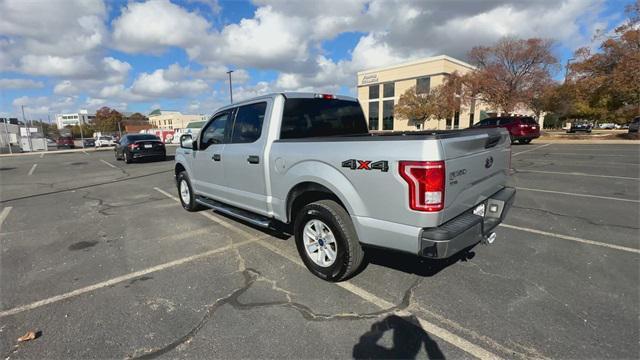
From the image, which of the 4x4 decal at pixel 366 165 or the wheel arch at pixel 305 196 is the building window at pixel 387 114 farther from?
the 4x4 decal at pixel 366 165

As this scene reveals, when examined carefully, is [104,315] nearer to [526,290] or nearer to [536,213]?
[526,290]

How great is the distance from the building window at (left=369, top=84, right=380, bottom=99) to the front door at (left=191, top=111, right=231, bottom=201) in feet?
205

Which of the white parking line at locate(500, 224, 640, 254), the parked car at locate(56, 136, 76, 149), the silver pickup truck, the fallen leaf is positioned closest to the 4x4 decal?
the silver pickup truck

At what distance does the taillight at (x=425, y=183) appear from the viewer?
8.04ft

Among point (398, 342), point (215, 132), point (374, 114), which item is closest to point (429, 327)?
point (398, 342)

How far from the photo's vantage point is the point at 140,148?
15.4 m

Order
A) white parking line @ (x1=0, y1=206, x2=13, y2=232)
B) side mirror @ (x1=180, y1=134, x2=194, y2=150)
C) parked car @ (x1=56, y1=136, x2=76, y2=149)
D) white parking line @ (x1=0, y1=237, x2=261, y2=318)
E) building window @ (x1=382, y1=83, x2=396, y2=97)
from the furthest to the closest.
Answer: building window @ (x1=382, y1=83, x2=396, y2=97)
parked car @ (x1=56, y1=136, x2=76, y2=149)
white parking line @ (x1=0, y1=206, x2=13, y2=232)
side mirror @ (x1=180, y1=134, x2=194, y2=150)
white parking line @ (x1=0, y1=237, x2=261, y2=318)

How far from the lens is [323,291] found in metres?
3.19

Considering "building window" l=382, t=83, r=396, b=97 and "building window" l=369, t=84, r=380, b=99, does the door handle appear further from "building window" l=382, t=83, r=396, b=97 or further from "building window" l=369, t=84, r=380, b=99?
"building window" l=369, t=84, r=380, b=99

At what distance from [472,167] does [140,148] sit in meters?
16.2

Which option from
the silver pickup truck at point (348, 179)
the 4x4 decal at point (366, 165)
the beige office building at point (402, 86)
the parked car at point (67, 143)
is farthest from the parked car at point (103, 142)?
the 4x4 decal at point (366, 165)

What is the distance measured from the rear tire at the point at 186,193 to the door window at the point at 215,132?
1.06 meters

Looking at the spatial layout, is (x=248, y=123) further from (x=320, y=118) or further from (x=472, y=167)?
(x=472, y=167)

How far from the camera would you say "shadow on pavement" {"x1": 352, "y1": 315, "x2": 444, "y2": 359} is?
2311 mm
